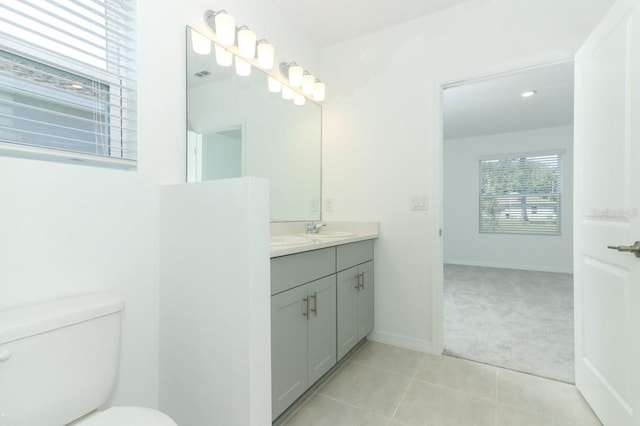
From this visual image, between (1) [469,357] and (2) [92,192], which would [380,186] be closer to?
(1) [469,357]

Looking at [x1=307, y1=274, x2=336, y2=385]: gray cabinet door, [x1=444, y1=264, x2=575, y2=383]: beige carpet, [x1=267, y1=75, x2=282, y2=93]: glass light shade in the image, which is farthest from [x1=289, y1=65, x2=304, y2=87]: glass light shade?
[x1=444, y1=264, x2=575, y2=383]: beige carpet

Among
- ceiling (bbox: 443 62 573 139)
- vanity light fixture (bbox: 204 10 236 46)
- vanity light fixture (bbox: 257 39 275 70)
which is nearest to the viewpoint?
vanity light fixture (bbox: 204 10 236 46)

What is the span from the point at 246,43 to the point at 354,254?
1490mm

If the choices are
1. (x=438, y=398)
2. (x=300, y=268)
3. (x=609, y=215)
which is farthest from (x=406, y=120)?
(x=438, y=398)

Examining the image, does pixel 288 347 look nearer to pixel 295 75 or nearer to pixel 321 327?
pixel 321 327

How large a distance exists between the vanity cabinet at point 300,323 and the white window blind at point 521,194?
4.95 metres

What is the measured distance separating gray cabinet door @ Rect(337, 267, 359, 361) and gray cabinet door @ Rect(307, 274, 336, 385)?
8 centimetres

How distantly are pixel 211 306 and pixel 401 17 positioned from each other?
2.32m

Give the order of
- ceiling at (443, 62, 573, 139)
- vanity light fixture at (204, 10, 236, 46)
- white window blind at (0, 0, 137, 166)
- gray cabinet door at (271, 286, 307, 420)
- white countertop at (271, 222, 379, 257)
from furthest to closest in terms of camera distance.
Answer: ceiling at (443, 62, 573, 139) → white countertop at (271, 222, 379, 257) → vanity light fixture at (204, 10, 236, 46) → gray cabinet door at (271, 286, 307, 420) → white window blind at (0, 0, 137, 166)

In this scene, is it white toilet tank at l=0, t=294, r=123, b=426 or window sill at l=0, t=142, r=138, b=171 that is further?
window sill at l=0, t=142, r=138, b=171

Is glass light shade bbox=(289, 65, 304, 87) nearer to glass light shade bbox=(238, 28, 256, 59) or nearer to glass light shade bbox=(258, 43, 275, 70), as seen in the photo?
glass light shade bbox=(258, 43, 275, 70)

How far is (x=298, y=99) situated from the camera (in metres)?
2.43

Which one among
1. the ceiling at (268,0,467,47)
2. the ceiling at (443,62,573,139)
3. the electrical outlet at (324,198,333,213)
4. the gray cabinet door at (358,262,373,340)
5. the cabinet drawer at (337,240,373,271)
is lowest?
the gray cabinet door at (358,262,373,340)

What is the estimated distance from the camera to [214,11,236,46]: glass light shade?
166 cm
